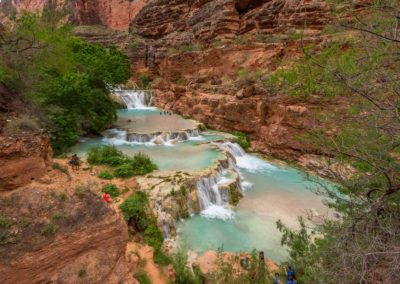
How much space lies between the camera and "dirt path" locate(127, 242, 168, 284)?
628 centimetres

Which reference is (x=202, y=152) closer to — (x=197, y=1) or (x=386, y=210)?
(x=386, y=210)

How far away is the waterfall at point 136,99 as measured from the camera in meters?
25.6

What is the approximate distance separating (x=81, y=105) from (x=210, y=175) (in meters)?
7.91

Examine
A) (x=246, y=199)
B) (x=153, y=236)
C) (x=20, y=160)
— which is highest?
(x=20, y=160)

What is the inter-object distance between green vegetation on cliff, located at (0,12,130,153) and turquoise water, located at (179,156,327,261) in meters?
6.47

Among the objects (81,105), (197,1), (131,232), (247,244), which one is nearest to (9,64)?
(81,105)

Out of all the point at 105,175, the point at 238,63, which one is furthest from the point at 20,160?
the point at 238,63

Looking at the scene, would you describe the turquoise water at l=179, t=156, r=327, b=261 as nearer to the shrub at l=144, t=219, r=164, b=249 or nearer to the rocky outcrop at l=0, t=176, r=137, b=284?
the shrub at l=144, t=219, r=164, b=249

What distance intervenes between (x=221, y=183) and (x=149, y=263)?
4.83 metres

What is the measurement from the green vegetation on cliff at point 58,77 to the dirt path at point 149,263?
17.2 ft

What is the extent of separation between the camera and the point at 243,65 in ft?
63.2

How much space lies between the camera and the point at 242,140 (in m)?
16.1

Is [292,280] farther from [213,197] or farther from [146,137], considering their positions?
[146,137]

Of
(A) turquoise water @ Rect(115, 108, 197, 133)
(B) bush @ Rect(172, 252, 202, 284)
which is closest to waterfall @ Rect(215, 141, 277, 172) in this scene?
(A) turquoise water @ Rect(115, 108, 197, 133)
